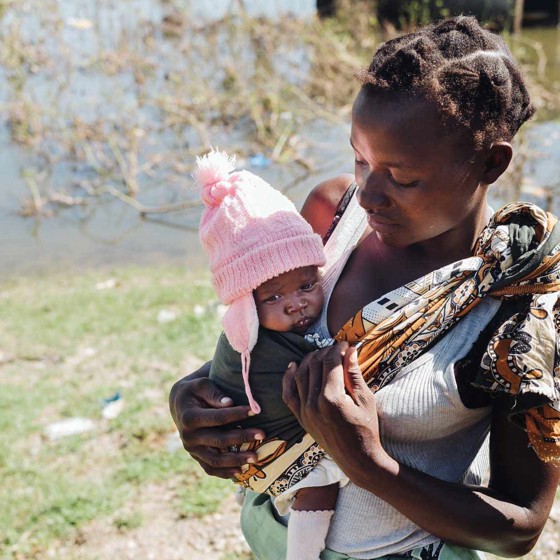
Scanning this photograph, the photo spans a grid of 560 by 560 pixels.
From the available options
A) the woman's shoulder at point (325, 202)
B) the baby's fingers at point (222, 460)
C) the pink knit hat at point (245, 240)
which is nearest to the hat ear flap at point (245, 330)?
the pink knit hat at point (245, 240)

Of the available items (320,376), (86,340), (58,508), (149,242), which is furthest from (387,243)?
(149,242)

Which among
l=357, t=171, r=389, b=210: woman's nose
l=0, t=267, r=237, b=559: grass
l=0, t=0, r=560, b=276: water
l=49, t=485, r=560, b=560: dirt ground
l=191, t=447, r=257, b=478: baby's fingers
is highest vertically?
l=357, t=171, r=389, b=210: woman's nose

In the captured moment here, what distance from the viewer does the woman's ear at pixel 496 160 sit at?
1463 mm

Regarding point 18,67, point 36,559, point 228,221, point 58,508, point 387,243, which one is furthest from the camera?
point 18,67

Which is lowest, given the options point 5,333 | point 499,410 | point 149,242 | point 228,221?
point 149,242

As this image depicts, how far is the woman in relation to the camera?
4.56 feet

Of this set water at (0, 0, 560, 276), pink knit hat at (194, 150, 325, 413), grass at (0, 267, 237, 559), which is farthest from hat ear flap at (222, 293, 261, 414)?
water at (0, 0, 560, 276)

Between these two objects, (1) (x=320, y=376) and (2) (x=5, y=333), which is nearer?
(1) (x=320, y=376)

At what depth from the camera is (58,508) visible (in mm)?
3289

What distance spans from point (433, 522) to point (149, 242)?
5.85 m

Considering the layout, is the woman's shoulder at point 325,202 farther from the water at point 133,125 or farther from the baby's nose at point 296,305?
the water at point 133,125

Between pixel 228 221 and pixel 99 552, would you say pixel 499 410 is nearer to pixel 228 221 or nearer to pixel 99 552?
pixel 228 221

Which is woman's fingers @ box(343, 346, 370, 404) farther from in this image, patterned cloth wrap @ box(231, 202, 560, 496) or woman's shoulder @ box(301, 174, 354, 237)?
woman's shoulder @ box(301, 174, 354, 237)

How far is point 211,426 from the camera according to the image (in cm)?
165
